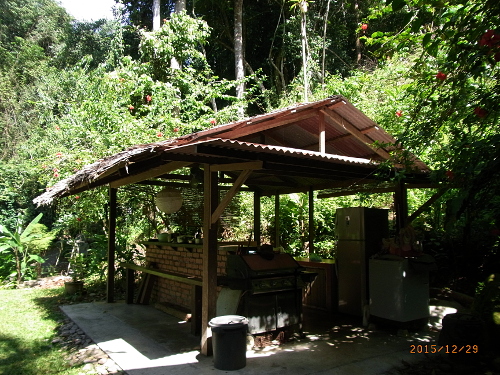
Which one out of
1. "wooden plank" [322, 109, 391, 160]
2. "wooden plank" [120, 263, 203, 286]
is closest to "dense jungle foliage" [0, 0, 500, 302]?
"wooden plank" [322, 109, 391, 160]

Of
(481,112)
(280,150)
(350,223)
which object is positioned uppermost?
(481,112)

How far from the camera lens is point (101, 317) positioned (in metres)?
6.67

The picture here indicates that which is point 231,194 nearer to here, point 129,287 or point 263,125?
point 263,125

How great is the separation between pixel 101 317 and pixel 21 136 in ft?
50.4

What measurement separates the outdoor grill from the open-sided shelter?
37cm

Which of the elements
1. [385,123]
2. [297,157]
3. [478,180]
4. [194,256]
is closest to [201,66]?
[385,123]

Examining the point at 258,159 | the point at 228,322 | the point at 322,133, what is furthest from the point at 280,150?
the point at 228,322

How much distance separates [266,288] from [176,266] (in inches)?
106

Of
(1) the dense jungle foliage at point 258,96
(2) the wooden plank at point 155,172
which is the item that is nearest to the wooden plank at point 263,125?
(2) the wooden plank at point 155,172

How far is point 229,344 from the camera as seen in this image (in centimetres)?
422

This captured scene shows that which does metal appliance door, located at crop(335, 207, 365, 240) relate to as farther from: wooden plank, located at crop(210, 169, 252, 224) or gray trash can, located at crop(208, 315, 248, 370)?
gray trash can, located at crop(208, 315, 248, 370)

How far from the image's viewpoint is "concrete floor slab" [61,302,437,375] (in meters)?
4.32

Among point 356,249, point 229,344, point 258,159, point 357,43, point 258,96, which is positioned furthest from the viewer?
point 357,43

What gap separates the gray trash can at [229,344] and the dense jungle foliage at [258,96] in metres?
2.42
